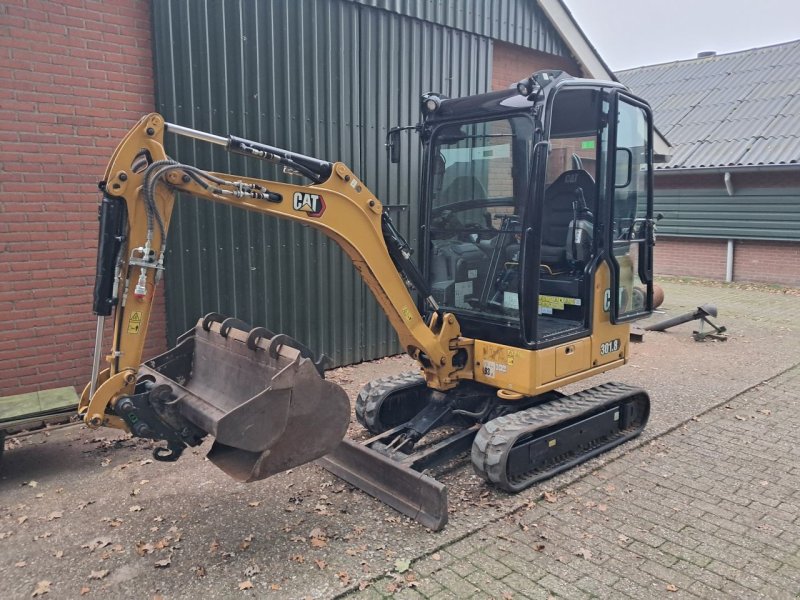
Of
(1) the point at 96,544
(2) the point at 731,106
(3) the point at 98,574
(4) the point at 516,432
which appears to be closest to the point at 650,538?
(4) the point at 516,432

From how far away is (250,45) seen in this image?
655cm

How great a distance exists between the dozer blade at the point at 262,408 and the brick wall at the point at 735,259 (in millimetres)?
14072

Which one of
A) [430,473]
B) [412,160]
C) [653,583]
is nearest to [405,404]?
[430,473]

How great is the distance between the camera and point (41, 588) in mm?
3346

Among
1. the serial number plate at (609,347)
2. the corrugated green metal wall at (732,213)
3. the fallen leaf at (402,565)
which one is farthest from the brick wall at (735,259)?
the fallen leaf at (402,565)

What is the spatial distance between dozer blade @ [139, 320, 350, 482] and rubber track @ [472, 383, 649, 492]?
1.13 metres

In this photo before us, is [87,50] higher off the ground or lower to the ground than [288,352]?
higher

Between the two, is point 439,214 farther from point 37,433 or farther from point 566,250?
point 37,433

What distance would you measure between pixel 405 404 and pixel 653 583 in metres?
2.50

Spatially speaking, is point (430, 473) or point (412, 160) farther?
point (412, 160)

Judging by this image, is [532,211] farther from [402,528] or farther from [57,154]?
[57,154]

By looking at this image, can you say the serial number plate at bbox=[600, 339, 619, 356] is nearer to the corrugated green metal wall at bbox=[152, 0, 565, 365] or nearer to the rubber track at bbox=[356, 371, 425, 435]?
the rubber track at bbox=[356, 371, 425, 435]

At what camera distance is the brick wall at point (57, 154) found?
5.34m

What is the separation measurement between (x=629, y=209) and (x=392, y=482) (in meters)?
2.88
